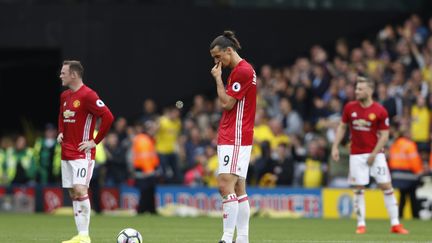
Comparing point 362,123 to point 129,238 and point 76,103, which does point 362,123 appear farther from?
point 129,238

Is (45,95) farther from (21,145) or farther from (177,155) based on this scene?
(177,155)

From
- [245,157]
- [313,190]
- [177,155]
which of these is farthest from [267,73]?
[245,157]

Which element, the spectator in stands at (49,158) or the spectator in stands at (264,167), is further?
the spectator in stands at (49,158)

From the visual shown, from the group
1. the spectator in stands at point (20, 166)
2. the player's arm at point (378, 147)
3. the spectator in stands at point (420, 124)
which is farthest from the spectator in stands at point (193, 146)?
Answer: the player's arm at point (378, 147)

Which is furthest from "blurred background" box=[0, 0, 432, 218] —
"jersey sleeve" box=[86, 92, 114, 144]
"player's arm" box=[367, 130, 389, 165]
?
"jersey sleeve" box=[86, 92, 114, 144]

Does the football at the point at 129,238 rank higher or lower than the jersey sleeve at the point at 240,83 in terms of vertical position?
lower

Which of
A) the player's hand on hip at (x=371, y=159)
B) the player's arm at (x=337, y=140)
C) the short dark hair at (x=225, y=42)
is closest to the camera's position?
the short dark hair at (x=225, y=42)

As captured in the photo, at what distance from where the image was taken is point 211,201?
24.3 meters

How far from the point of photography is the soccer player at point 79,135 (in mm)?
14211

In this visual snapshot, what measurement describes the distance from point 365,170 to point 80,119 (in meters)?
4.99

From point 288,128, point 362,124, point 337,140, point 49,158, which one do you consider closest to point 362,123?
point 362,124

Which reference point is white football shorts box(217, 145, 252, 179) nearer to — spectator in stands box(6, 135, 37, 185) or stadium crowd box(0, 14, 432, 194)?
stadium crowd box(0, 14, 432, 194)

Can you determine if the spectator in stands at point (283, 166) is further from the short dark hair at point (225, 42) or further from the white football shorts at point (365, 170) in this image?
the short dark hair at point (225, 42)

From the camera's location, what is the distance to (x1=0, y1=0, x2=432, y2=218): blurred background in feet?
79.5
